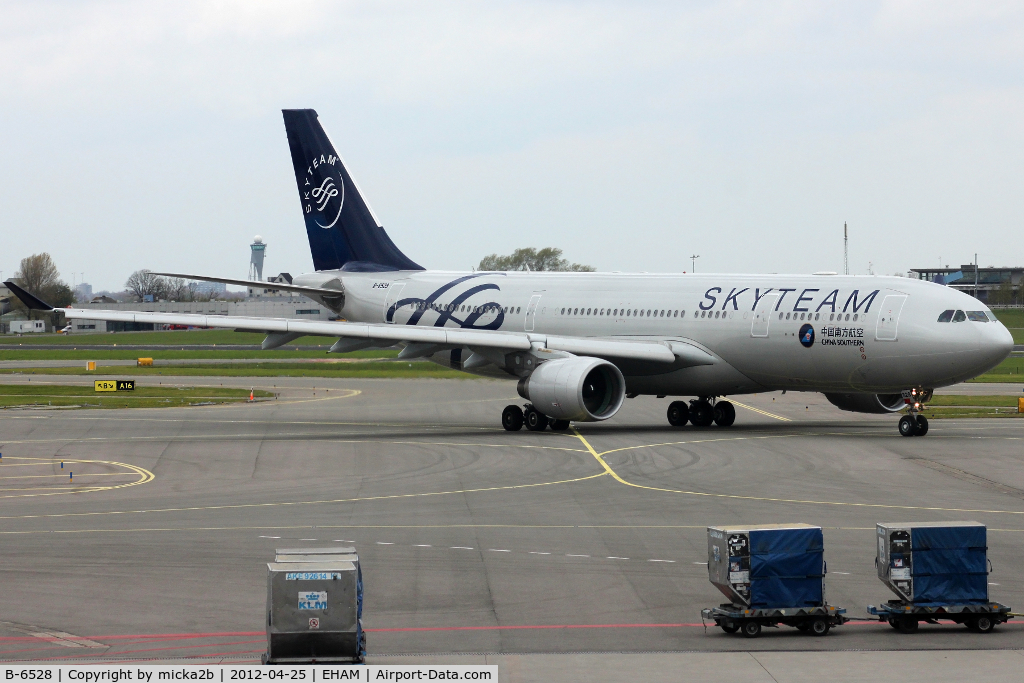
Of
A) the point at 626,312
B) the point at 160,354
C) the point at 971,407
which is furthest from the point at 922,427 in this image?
the point at 160,354

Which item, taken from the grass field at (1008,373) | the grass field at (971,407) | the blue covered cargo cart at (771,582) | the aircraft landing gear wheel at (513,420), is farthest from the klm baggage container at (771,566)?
the grass field at (1008,373)

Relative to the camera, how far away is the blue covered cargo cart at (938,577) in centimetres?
1479

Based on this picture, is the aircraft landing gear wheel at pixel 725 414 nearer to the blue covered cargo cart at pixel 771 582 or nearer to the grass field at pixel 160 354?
the blue covered cargo cart at pixel 771 582

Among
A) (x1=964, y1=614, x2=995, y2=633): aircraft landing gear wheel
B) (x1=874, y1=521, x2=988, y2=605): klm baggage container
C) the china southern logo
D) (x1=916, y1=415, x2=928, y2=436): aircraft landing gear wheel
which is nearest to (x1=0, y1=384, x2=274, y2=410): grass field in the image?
the china southern logo

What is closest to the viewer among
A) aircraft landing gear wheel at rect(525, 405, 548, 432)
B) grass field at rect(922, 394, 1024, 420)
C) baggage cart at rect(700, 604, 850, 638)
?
baggage cart at rect(700, 604, 850, 638)

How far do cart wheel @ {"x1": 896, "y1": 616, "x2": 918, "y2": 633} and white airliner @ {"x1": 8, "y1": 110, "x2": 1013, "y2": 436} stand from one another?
2219 centimetres

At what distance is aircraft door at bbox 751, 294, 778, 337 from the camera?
38188mm

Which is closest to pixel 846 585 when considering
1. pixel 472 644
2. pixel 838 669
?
pixel 838 669

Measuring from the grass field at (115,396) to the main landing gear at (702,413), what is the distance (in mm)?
22128

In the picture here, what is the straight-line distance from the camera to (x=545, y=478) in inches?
1142

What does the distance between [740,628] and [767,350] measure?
78.5ft

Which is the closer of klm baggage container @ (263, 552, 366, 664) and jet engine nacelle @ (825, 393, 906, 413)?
klm baggage container @ (263, 552, 366, 664)

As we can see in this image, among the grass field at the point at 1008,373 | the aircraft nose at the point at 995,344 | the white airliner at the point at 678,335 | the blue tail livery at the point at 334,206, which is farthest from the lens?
the grass field at the point at 1008,373

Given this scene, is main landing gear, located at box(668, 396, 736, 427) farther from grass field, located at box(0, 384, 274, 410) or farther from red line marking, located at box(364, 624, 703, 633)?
red line marking, located at box(364, 624, 703, 633)
